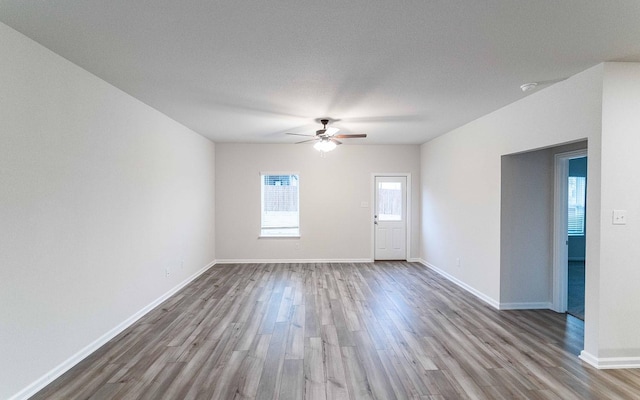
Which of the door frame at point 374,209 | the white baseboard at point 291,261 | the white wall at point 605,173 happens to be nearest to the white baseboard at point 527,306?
the white wall at point 605,173

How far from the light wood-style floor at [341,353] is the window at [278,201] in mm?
2342

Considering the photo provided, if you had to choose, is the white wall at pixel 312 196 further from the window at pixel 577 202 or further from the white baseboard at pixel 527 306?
the window at pixel 577 202

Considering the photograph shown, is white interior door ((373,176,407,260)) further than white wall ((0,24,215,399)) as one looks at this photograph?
Yes

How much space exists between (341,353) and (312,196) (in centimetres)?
418

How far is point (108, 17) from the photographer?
1.92 metres

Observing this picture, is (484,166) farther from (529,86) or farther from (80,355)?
(80,355)

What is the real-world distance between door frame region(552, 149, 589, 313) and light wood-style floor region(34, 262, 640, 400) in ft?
1.09

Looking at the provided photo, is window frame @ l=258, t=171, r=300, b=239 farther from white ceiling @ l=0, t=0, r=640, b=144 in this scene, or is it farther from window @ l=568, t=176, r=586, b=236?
window @ l=568, t=176, r=586, b=236

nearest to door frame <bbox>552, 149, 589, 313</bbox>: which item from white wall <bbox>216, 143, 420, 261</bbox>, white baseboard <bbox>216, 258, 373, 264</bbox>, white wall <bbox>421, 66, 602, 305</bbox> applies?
white wall <bbox>421, 66, 602, 305</bbox>

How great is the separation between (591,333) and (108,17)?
4.56 metres

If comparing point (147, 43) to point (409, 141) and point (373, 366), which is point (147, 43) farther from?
point (409, 141)

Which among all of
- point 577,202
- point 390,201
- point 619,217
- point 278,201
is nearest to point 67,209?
point 278,201

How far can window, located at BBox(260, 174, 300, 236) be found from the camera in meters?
6.70

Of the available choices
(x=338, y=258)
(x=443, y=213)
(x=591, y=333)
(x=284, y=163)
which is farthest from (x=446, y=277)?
(x=284, y=163)
